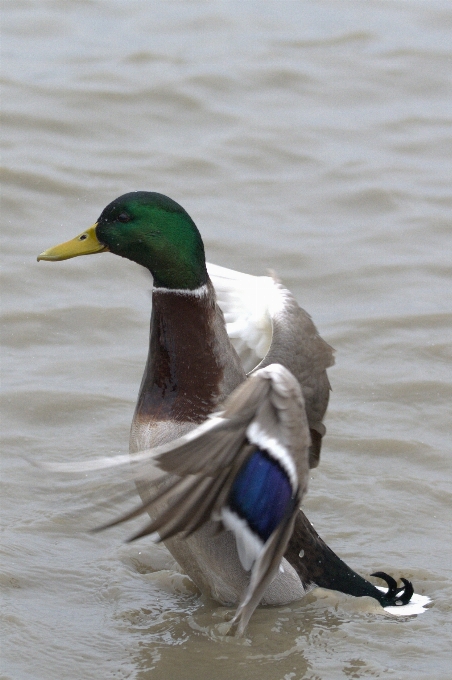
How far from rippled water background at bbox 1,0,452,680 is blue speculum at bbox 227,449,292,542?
0.66 m

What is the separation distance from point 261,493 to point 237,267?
4000 mm

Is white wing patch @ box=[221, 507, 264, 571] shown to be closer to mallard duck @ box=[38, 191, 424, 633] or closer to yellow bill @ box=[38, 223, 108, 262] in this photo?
mallard duck @ box=[38, 191, 424, 633]

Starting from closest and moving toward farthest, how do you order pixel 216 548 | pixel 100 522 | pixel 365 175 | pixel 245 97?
pixel 216 548 < pixel 100 522 < pixel 365 175 < pixel 245 97

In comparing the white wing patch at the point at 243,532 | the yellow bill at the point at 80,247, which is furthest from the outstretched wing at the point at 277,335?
the white wing patch at the point at 243,532

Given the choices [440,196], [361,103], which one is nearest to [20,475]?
[440,196]

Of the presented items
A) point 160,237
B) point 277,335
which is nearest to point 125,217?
point 160,237

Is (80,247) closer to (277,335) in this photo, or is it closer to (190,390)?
(190,390)

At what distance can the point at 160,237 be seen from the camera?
4523 mm

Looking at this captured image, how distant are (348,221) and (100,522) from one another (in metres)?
3.78

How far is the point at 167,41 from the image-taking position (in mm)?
11281

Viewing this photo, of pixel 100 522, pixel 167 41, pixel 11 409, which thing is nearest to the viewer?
pixel 100 522

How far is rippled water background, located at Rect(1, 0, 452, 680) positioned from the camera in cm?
454

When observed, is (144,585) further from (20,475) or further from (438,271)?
(438,271)

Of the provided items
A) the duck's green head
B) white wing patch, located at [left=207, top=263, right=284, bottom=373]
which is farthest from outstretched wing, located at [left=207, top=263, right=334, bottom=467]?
the duck's green head
